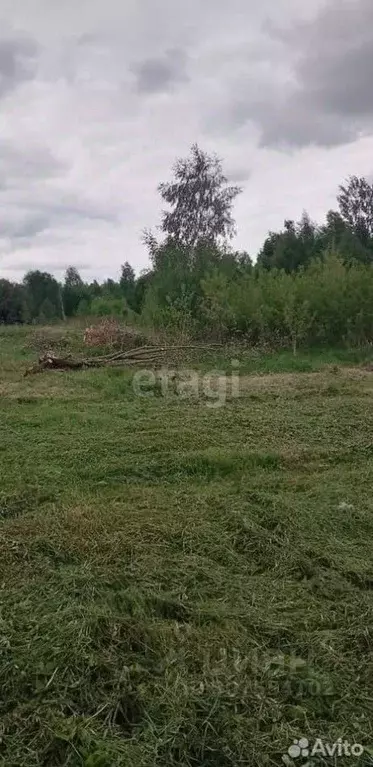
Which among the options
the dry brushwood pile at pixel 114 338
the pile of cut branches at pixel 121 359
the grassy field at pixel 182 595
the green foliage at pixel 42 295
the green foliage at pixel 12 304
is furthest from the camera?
the green foliage at pixel 12 304

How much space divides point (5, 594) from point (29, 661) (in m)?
0.46

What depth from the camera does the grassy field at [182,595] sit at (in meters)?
1.61

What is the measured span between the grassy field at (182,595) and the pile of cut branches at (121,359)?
3.97 meters

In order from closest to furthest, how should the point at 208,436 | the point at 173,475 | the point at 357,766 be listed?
the point at 357,766, the point at 173,475, the point at 208,436

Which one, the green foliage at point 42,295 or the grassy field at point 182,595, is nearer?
the grassy field at point 182,595

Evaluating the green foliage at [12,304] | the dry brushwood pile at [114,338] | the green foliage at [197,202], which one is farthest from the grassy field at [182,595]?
the green foliage at [12,304]

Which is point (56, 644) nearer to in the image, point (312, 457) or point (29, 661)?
point (29, 661)

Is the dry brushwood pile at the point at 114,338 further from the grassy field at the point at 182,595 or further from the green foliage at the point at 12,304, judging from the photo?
the green foliage at the point at 12,304

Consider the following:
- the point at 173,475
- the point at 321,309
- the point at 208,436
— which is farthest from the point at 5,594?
the point at 321,309

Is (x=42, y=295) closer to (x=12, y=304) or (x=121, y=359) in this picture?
(x=12, y=304)

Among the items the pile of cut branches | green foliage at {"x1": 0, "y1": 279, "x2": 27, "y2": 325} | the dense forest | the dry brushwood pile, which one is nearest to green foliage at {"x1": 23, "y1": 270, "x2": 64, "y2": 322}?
green foliage at {"x1": 0, "y1": 279, "x2": 27, "y2": 325}

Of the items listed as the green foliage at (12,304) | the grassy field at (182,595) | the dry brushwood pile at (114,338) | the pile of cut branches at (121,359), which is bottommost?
the grassy field at (182,595)

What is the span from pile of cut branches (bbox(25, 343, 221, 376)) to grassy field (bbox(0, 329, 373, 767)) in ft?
13.0

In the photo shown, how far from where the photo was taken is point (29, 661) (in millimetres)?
1785
